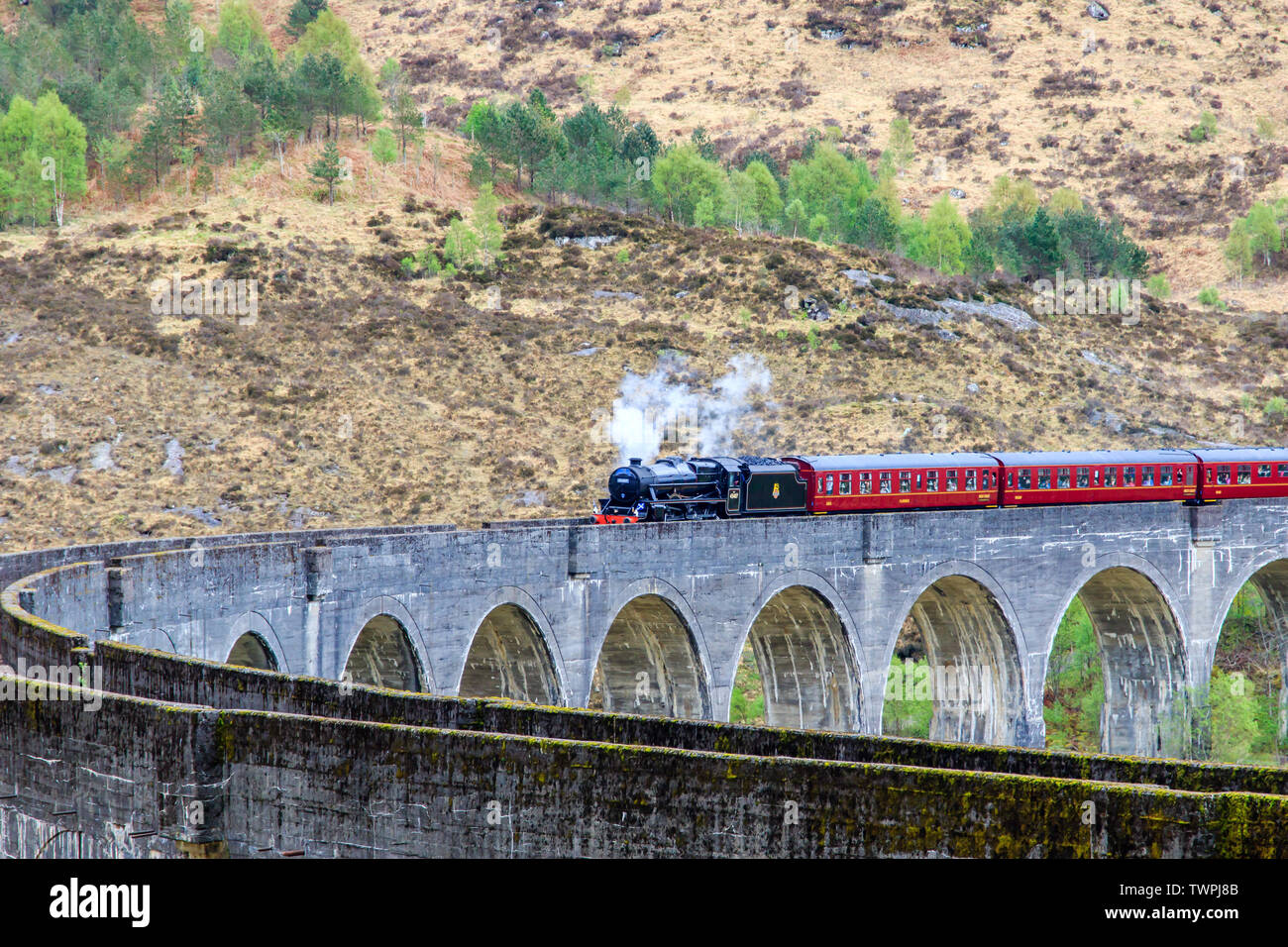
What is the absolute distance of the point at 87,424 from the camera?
63.2 meters

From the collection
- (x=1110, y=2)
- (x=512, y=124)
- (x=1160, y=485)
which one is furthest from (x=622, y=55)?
(x=1160, y=485)

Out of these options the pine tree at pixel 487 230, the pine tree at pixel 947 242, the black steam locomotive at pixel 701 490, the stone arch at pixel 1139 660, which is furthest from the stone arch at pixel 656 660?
the pine tree at pixel 947 242

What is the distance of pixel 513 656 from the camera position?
35.2 metres

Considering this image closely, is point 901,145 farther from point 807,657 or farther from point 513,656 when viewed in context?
point 513,656

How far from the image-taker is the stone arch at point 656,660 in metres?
36.7

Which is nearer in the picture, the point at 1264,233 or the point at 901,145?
the point at 1264,233

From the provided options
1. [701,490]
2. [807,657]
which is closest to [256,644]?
[701,490]

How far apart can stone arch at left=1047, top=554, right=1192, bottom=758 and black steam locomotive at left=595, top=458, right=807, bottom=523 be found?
1162 cm

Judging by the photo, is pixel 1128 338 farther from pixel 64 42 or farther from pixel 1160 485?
pixel 64 42

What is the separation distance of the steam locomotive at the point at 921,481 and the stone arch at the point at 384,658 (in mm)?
8539

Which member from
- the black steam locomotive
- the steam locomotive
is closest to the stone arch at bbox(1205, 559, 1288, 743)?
the steam locomotive

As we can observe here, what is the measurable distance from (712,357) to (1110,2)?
100901 mm

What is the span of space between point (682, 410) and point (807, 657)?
33.2 metres

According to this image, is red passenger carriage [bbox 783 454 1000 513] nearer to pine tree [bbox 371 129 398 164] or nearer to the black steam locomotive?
the black steam locomotive
